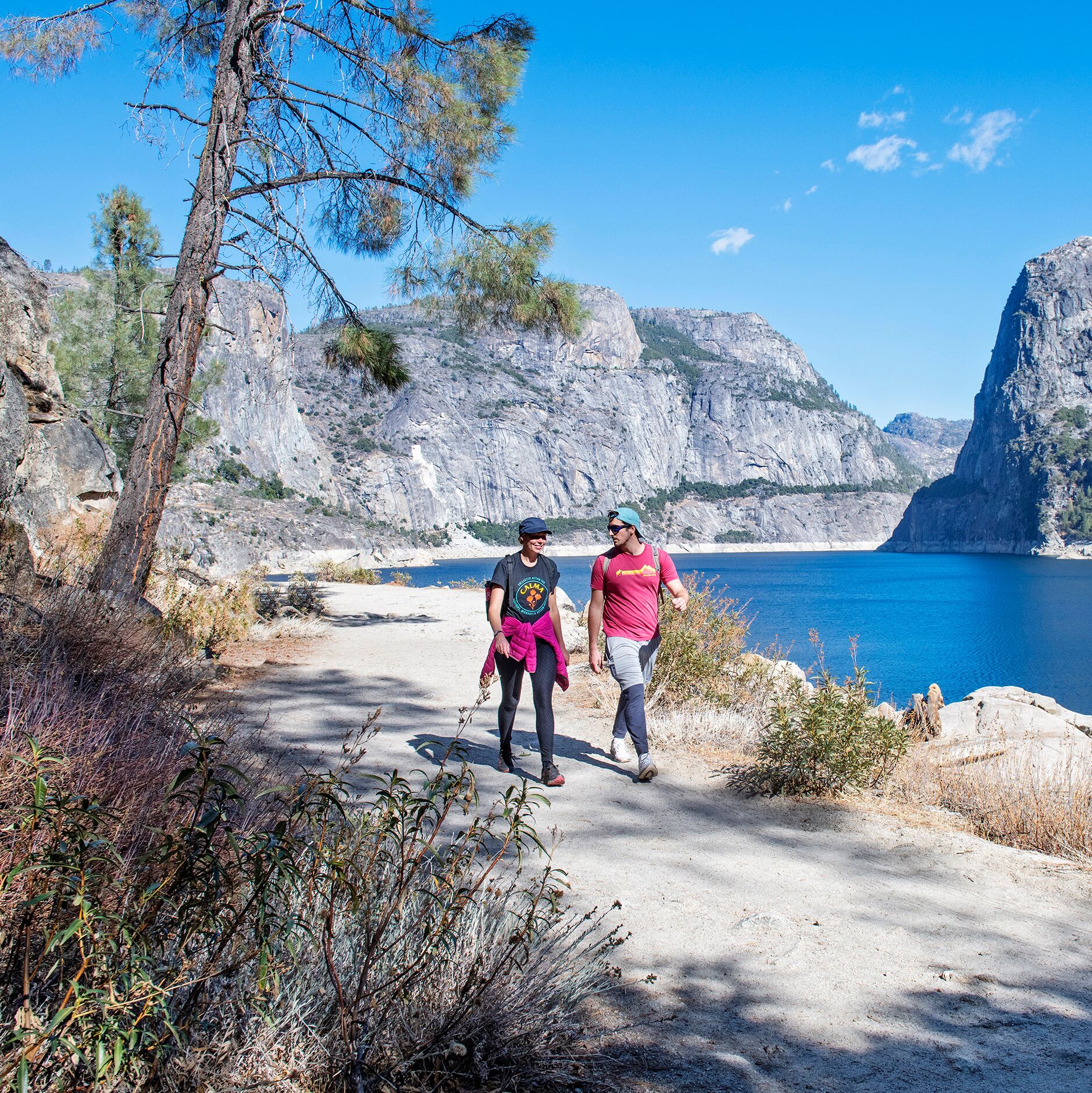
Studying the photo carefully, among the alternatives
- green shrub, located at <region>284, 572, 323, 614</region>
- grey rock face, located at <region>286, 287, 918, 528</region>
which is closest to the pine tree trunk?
green shrub, located at <region>284, 572, 323, 614</region>

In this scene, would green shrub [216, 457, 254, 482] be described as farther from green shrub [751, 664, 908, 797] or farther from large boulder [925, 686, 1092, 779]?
green shrub [751, 664, 908, 797]

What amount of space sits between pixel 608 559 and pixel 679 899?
238cm

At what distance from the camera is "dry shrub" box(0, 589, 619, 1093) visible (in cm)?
143

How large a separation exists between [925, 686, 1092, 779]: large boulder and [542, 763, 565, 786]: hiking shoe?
270 cm

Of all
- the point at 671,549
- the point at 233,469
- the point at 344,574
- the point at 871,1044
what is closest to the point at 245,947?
the point at 871,1044

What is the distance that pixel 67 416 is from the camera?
884 cm

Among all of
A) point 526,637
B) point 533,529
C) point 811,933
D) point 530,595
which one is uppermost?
point 533,529

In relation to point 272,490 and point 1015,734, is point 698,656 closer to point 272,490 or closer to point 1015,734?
point 1015,734

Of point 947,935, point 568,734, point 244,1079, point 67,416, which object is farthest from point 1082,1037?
point 67,416

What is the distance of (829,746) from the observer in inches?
187

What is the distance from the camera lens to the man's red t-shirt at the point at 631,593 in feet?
16.9

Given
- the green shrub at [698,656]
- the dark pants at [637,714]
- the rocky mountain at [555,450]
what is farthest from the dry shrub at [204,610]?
the rocky mountain at [555,450]

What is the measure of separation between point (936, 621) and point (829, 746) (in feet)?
124

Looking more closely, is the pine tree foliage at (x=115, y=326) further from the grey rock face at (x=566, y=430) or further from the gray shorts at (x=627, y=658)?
the grey rock face at (x=566, y=430)
